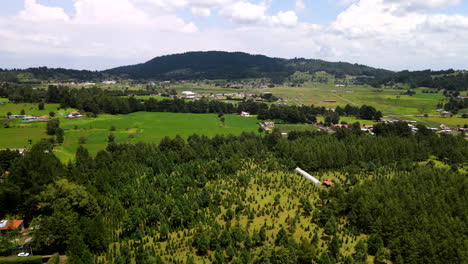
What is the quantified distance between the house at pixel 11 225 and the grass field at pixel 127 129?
22.5 metres

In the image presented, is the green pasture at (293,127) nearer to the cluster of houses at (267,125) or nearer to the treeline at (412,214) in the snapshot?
the cluster of houses at (267,125)

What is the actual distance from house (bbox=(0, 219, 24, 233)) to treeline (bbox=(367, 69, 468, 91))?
169 metres

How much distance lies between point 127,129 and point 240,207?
50120 millimetres

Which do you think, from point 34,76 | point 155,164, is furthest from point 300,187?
point 34,76

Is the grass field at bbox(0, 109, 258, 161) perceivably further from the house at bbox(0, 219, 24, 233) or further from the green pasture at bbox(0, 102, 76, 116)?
the house at bbox(0, 219, 24, 233)

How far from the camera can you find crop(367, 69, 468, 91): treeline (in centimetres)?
13988

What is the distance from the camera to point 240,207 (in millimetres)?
33562

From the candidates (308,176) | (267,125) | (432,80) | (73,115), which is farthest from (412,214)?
(432,80)

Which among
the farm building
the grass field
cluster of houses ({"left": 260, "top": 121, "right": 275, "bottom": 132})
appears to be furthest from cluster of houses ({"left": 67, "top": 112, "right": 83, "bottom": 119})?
the farm building

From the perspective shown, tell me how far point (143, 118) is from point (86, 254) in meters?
68.7

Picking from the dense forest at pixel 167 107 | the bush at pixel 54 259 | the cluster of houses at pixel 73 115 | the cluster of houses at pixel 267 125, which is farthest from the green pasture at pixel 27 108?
the bush at pixel 54 259

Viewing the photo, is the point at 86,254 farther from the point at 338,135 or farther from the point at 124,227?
the point at 338,135

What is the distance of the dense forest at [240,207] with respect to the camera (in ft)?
84.2

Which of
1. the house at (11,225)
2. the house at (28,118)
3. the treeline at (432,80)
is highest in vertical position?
the treeline at (432,80)
